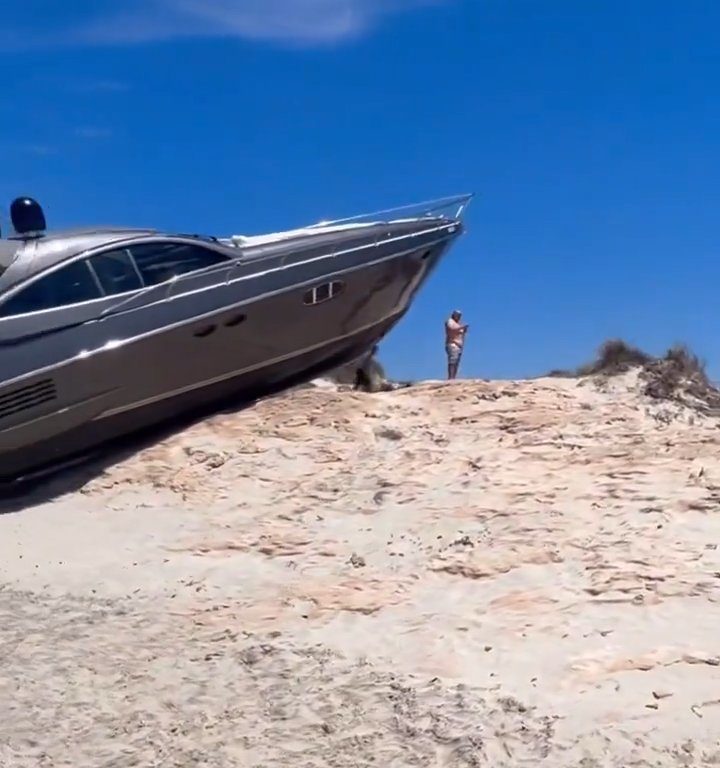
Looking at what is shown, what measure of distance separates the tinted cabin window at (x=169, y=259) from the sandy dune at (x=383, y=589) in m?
1.42

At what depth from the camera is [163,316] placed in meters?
10.1

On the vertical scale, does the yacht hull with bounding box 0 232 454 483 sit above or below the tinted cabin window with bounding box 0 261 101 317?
below

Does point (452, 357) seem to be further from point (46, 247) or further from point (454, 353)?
point (46, 247)

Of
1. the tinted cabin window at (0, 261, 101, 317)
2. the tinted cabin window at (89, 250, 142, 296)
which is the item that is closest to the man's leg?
the tinted cabin window at (89, 250, 142, 296)

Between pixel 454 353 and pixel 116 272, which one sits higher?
pixel 116 272

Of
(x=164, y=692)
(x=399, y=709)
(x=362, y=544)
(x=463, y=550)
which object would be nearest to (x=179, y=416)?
(x=362, y=544)

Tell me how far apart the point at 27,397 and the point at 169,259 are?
1.84 m

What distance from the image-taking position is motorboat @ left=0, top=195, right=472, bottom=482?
31.5 ft

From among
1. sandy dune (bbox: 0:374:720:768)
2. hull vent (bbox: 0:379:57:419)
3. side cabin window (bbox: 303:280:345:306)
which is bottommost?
sandy dune (bbox: 0:374:720:768)

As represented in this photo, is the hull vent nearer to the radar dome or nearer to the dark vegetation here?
the radar dome

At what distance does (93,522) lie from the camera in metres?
9.07

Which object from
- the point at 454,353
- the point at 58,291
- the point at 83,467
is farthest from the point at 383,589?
the point at 454,353

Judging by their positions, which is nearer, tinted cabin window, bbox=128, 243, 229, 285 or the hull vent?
the hull vent

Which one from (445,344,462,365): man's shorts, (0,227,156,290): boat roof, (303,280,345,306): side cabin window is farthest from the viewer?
(445,344,462,365): man's shorts
